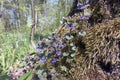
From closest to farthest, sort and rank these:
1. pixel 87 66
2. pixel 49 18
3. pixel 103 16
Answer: pixel 87 66
pixel 103 16
pixel 49 18

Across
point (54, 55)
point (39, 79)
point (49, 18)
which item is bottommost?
point (49, 18)

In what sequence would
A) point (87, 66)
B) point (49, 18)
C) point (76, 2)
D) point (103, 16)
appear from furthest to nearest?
1. point (49, 18)
2. point (76, 2)
3. point (103, 16)
4. point (87, 66)

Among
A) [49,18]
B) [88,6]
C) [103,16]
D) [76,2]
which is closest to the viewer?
[103,16]

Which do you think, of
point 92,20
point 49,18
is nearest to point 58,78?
point 92,20

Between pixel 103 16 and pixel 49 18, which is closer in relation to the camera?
pixel 103 16

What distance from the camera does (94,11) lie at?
1.87 metres

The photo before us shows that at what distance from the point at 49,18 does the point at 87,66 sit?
17.7 m

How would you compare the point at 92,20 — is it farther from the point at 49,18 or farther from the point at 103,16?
the point at 49,18

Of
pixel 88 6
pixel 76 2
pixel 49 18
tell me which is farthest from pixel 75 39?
pixel 49 18

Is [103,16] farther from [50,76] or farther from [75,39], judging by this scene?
[50,76]

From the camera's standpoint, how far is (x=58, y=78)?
5.59ft

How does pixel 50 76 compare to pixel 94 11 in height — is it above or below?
below

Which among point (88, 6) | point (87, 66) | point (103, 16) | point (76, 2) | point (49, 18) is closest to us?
point (87, 66)

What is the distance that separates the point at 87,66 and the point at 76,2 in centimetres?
64
